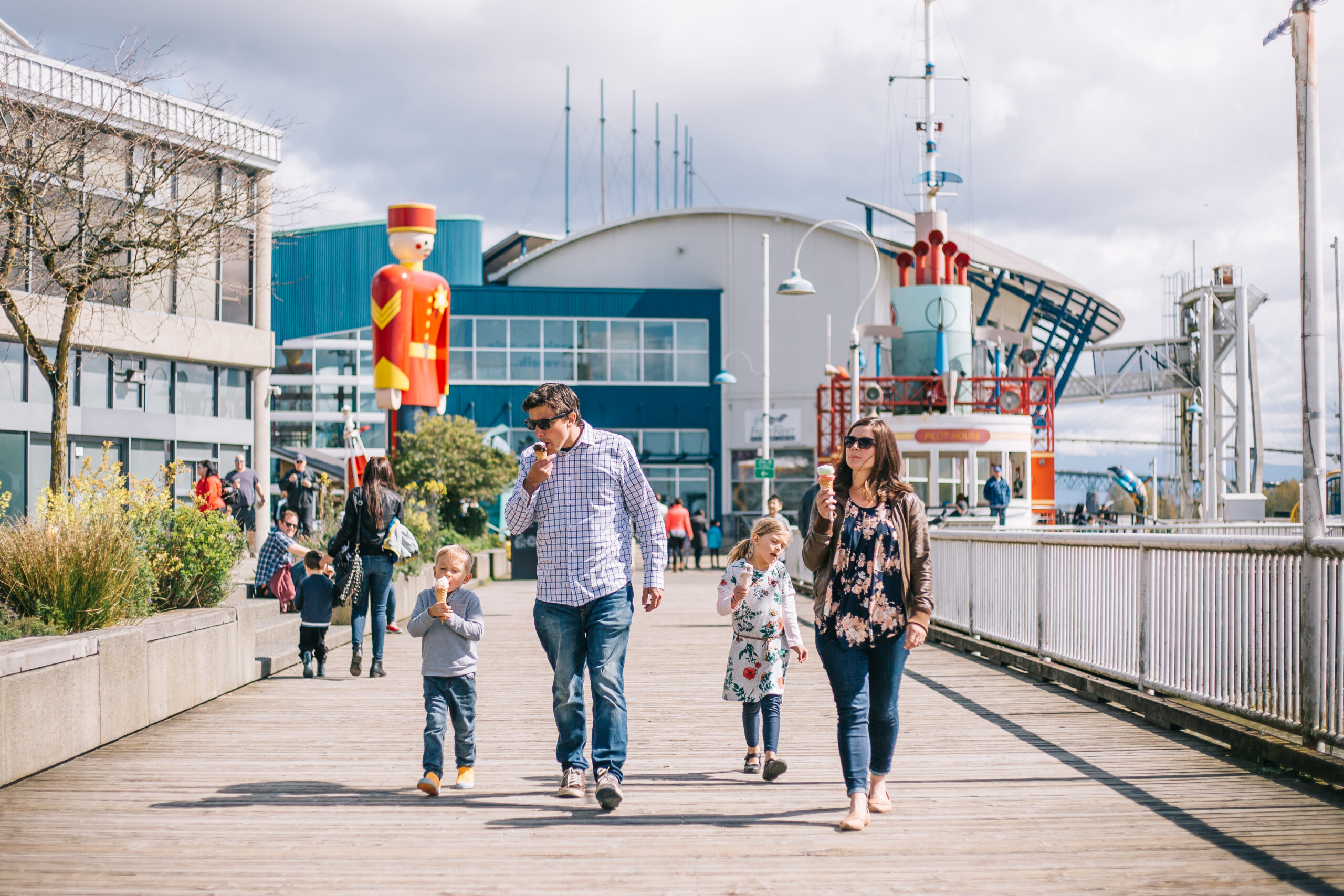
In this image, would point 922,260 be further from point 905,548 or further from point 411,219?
point 905,548

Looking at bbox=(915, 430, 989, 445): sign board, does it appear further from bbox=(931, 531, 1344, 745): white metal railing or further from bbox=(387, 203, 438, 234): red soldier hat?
bbox=(931, 531, 1344, 745): white metal railing

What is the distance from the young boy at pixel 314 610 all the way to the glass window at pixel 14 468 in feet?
48.8

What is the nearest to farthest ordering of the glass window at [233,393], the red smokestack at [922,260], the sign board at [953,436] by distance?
the glass window at [233,393]
the sign board at [953,436]
the red smokestack at [922,260]

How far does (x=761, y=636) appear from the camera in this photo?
7105 mm

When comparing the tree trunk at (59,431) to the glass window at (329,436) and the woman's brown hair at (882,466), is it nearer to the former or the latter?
the woman's brown hair at (882,466)

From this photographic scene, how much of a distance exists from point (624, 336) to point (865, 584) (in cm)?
4767

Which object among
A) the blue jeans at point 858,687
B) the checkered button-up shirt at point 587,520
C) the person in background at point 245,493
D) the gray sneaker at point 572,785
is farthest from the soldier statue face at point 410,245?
the blue jeans at point 858,687

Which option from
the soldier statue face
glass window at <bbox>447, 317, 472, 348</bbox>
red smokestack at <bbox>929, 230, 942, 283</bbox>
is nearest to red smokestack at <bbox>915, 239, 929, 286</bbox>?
red smokestack at <bbox>929, 230, 942, 283</bbox>

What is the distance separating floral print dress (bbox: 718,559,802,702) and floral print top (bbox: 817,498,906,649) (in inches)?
55.2

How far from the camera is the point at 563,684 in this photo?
236 inches

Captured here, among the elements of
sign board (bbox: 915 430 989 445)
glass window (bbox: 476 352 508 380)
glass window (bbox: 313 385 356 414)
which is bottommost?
sign board (bbox: 915 430 989 445)

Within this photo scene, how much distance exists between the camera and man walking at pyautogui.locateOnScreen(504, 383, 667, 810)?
5961 millimetres

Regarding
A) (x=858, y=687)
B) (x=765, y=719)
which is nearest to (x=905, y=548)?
(x=858, y=687)

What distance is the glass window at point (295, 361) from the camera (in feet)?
188
